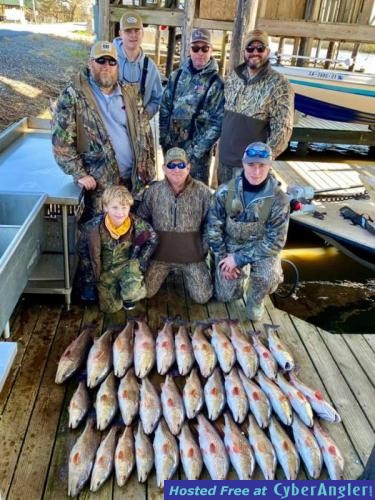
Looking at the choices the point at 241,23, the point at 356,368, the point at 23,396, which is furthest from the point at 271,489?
the point at 241,23

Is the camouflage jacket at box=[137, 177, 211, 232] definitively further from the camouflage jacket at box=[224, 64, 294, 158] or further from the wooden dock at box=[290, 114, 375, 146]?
the wooden dock at box=[290, 114, 375, 146]

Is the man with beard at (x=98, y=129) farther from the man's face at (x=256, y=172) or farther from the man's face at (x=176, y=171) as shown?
the man's face at (x=256, y=172)

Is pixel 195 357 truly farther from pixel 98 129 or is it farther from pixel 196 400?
pixel 98 129

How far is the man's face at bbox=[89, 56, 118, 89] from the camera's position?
3512 millimetres

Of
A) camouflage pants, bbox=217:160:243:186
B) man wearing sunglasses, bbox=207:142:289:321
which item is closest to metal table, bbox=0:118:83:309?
man wearing sunglasses, bbox=207:142:289:321

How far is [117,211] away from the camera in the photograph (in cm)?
348

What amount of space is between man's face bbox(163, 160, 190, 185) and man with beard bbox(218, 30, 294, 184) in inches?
24.0

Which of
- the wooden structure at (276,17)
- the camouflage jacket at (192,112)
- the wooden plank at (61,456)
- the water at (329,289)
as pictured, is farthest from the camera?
the wooden structure at (276,17)

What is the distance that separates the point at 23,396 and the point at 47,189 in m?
1.50

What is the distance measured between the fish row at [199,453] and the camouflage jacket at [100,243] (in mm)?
1300

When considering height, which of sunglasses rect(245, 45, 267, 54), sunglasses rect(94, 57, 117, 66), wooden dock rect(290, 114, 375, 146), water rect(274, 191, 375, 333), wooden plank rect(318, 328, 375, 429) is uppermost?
sunglasses rect(245, 45, 267, 54)

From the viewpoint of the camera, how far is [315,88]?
809 centimetres

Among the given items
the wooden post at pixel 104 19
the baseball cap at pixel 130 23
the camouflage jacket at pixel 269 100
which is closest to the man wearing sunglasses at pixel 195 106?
the camouflage jacket at pixel 269 100

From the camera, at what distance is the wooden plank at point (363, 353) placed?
352 centimetres
